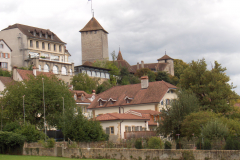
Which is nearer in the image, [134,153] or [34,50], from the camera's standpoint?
[134,153]

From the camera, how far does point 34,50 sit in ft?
297

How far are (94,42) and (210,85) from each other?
81.4 m

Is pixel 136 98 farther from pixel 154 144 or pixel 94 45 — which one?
pixel 94 45

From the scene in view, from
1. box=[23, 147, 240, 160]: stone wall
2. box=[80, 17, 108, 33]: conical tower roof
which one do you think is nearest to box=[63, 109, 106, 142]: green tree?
box=[23, 147, 240, 160]: stone wall

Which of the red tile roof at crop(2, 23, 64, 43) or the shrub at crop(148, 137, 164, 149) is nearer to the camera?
the shrub at crop(148, 137, 164, 149)

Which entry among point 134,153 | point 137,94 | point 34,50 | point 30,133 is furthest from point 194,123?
point 34,50

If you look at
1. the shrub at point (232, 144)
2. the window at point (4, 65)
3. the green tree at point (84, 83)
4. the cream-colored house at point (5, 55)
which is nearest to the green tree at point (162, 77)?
the green tree at point (84, 83)

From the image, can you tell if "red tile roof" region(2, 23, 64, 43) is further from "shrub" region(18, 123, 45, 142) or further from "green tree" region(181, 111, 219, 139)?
"green tree" region(181, 111, 219, 139)

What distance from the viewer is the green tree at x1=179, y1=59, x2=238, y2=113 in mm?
55031

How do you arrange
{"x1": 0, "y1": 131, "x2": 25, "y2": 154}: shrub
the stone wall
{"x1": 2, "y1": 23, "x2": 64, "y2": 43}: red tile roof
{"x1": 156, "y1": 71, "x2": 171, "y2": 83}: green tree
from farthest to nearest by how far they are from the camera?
{"x1": 156, "y1": 71, "x2": 171, "y2": 83}: green tree, {"x1": 2, "y1": 23, "x2": 64, "y2": 43}: red tile roof, {"x1": 0, "y1": 131, "x2": 25, "y2": 154}: shrub, the stone wall

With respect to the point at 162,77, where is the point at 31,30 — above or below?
above

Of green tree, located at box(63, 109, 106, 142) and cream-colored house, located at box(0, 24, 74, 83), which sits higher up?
cream-colored house, located at box(0, 24, 74, 83)

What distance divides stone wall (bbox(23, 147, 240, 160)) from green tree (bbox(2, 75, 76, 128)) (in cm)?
1273

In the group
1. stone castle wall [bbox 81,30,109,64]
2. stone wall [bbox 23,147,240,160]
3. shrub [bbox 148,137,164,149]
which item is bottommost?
stone wall [bbox 23,147,240,160]
